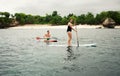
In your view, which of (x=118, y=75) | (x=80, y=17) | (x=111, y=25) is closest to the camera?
(x=118, y=75)

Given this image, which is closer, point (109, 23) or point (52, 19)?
point (109, 23)

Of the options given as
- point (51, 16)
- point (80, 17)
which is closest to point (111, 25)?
point (80, 17)

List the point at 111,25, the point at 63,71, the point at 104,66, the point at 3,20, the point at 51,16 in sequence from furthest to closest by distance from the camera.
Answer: the point at 51,16 < the point at 3,20 < the point at 111,25 < the point at 104,66 < the point at 63,71

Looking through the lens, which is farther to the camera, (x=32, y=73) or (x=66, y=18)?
(x=66, y=18)

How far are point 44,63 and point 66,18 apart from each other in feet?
485

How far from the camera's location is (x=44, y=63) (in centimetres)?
1678

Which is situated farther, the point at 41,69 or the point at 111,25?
the point at 111,25

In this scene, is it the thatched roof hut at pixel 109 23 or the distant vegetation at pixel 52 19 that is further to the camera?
the distant vegetation at pixel 52 19

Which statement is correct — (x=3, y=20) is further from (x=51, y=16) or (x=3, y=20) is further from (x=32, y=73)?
(x=32, y=73)

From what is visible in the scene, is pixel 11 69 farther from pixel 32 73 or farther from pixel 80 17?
pixel 80 17

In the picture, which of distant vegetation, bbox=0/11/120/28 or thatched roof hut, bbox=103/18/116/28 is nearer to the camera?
thatched roof hut, bbox=103/18/116/28

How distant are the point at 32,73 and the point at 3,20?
448 ft

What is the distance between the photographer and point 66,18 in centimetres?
16375

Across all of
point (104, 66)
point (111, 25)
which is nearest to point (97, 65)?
point (104, 66)
